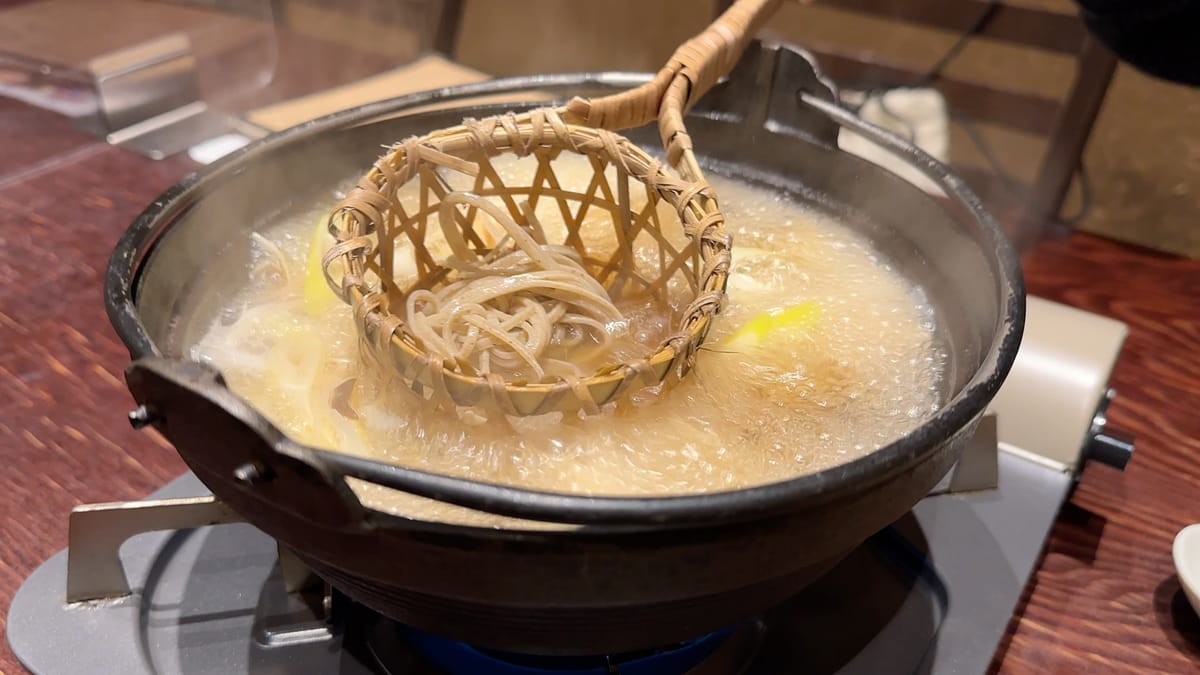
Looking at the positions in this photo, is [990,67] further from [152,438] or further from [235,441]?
[235,441]

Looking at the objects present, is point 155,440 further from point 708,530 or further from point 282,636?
point 708,530

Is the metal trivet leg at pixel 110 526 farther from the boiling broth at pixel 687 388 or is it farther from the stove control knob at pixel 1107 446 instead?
the stove control knob at pixel 1107 446

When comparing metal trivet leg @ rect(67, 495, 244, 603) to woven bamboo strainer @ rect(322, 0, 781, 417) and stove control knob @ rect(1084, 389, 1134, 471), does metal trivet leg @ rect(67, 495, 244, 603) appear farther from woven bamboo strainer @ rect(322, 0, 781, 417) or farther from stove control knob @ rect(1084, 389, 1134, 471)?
stove control knob @ rect(1084, 389, 1134, 471)

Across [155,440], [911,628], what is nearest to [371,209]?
[155,440]

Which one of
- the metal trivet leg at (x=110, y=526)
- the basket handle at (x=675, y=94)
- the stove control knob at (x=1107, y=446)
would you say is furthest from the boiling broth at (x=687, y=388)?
the stove control knob at (x=1107, y=446)

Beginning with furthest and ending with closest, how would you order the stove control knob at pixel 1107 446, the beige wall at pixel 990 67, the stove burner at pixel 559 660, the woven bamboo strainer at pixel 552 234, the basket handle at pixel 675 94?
the beige wall at pixel 990 67 → the stove control knob at pixel 1107 446 → the basket handle at pixel 675 94 → the stove burner at pixel 559 660 → the woven bamboo strainer at pixel 552 234

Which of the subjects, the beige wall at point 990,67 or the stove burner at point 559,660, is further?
the beige wall at point 990,67
